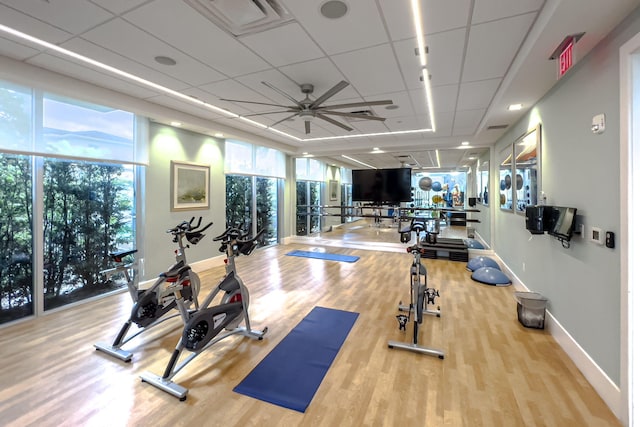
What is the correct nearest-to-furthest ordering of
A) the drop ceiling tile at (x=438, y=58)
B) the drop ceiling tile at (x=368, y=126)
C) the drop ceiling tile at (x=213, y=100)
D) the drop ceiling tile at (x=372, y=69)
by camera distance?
1. the drop ceiling tile at (x=438, y=58)
2. the drop ceiling tile at (x=372, y=69)
3. the drop ceiling tile at (x=213, y=100)
4. the drop ceiling tile at (x=368, y=126)

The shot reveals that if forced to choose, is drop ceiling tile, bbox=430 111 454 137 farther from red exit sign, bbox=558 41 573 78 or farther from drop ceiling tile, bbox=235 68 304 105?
drop ceiling tile, bbox=235 68 304 105

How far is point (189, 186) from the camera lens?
5484 mm

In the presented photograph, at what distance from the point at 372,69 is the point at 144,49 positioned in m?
2.42

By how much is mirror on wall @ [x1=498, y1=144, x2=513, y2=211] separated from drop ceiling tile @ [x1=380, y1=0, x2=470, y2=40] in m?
3.42

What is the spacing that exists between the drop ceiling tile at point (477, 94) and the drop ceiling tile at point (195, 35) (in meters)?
2.66

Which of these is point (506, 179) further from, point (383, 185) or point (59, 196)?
point (59, 196)

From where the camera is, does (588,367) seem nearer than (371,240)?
Yes

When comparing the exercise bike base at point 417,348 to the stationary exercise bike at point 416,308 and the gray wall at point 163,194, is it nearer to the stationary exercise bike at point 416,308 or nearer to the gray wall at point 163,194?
the stationary exercise bike at point 416,308

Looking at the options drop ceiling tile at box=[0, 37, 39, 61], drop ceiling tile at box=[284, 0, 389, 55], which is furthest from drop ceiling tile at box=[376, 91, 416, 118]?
drop ceiling tile at box=[0, 37, 39, 61]

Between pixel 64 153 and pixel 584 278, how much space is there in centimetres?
601

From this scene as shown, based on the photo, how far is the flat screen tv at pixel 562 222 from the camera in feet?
8.30

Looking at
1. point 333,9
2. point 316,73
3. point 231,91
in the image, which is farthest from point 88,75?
point 333,9

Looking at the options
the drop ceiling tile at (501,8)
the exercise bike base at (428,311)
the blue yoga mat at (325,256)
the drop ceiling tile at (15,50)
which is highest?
the drop ceiling tile at (15,50)

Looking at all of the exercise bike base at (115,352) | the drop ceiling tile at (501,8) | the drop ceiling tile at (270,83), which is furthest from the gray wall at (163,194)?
the drop ceiling tile at (501,8)
